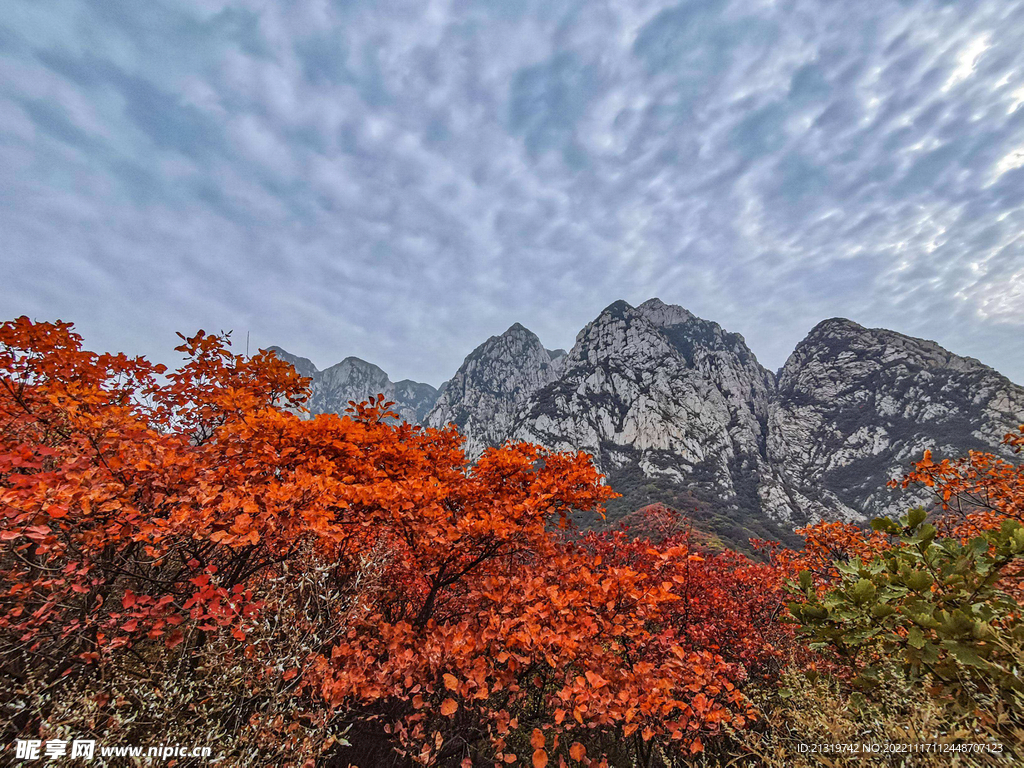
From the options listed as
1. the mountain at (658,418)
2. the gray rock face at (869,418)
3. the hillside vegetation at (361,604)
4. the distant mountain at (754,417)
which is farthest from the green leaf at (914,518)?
the gray rock face at (869,418)

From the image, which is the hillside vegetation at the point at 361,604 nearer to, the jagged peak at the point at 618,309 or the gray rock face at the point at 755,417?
the gray rock face at the point at 755,417

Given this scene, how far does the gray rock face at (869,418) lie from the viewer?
100125 millimetres

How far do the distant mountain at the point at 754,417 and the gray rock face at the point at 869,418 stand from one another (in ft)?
1.50

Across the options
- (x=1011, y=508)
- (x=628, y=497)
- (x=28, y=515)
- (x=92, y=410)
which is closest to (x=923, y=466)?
(x=1011, y=508)

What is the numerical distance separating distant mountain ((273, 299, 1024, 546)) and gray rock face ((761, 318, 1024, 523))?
457 millimetres

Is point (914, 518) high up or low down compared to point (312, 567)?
down

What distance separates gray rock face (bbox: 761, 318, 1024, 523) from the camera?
100125 millimetres

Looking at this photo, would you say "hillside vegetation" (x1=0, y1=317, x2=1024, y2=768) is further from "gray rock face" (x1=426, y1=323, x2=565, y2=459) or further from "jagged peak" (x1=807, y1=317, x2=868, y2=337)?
"jagged peak" (x1=807, y1=317, x2=868, y2=337)

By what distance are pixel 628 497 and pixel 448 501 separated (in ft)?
345

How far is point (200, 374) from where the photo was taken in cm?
634

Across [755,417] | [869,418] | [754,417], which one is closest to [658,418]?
[754,417]

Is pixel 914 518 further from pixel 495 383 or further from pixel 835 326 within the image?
pixel 835 326

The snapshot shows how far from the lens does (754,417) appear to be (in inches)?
5477

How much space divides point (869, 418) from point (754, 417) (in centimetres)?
3166
